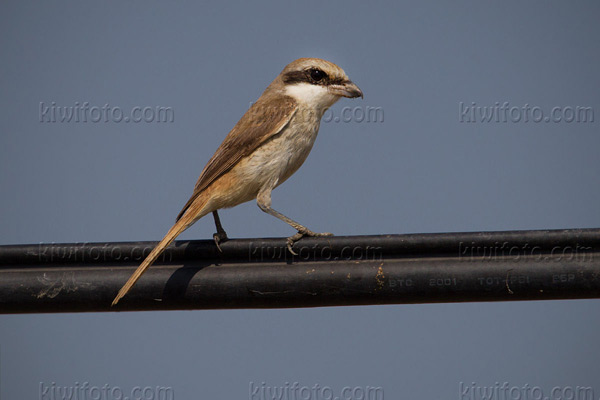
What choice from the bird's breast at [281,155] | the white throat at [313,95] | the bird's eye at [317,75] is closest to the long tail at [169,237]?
the bird's breast at [281,155]

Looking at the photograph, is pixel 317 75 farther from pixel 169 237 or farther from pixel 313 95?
pixel 169 237

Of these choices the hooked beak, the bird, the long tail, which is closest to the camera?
the long tail

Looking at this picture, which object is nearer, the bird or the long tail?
the long tail

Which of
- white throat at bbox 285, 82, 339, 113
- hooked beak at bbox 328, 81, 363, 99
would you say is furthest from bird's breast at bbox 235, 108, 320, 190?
hooked beak at bbox 328, 81, 363, 99

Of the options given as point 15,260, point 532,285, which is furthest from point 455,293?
point 15,260

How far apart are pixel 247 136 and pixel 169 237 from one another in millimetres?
1275

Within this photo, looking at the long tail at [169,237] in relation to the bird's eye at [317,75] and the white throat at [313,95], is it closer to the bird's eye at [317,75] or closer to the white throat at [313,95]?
the white throat at [313,95]

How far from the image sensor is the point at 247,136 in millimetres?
5016

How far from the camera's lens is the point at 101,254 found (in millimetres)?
2980

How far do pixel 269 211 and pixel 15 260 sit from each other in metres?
2.34

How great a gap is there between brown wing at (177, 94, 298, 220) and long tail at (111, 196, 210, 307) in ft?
0.35

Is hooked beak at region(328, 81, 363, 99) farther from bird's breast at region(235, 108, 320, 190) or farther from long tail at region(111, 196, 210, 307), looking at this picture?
long tail at region(111, 196, 210, 307)

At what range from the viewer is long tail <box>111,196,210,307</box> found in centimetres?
290

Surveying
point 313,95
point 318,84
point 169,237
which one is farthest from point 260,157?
point 169,237
